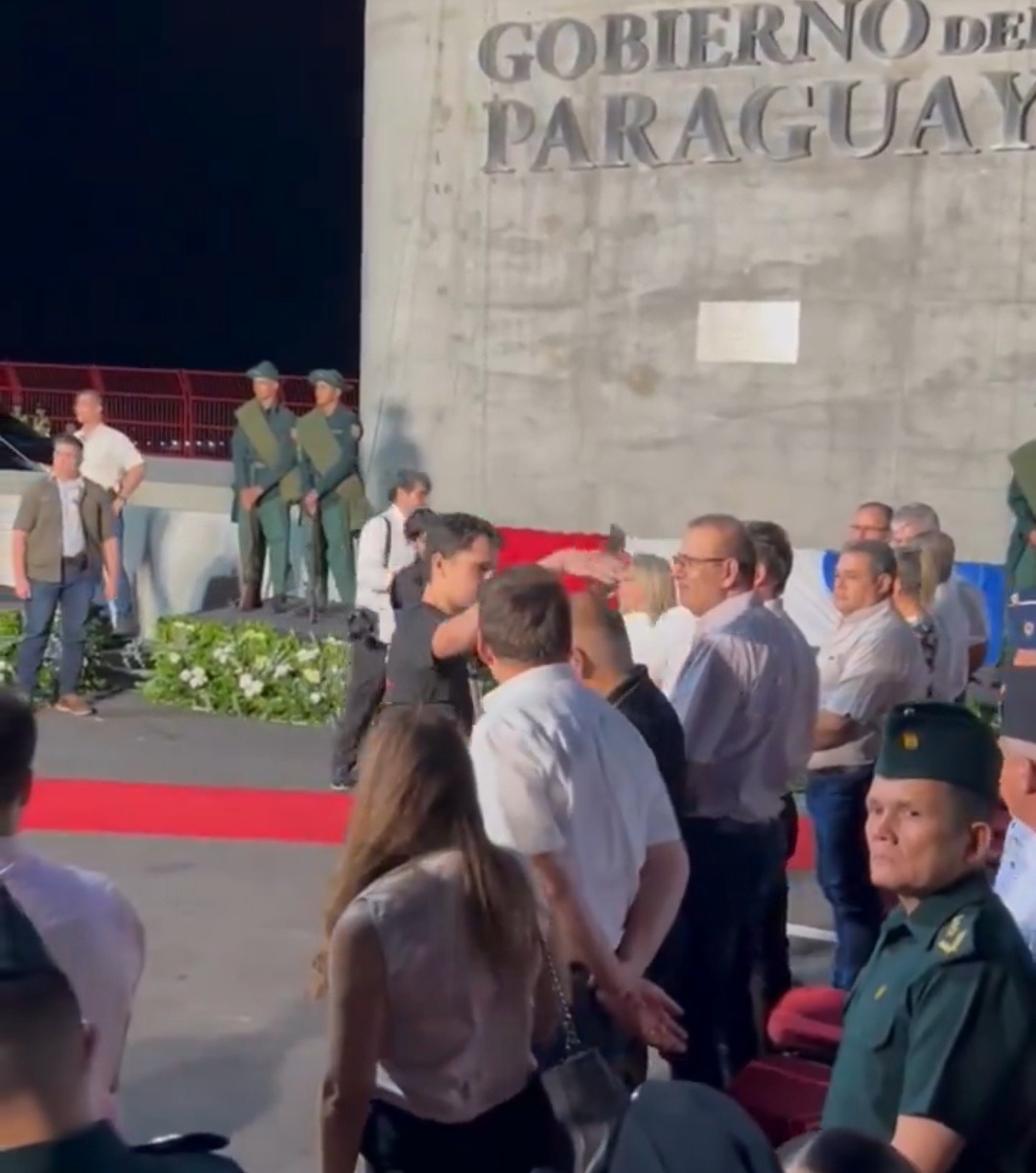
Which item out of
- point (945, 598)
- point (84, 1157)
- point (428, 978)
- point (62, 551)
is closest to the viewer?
point (84, 1157)

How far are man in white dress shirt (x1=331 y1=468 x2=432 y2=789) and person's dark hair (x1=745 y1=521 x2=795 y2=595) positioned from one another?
8.50 feet

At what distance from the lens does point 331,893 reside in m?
3.55

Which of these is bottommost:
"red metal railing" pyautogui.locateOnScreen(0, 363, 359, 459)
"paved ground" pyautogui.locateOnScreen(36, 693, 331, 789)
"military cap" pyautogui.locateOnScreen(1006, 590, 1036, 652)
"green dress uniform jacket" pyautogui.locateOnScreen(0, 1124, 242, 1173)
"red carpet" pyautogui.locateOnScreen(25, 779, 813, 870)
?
"red carpet" pyautogui.locateOnScreen(25, 779, 813, 870)

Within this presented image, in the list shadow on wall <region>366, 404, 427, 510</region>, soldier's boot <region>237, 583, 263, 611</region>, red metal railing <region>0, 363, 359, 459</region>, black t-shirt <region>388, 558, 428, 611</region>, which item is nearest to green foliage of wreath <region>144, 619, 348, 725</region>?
soldier's boot <region>237, 583, 263, 611</region>

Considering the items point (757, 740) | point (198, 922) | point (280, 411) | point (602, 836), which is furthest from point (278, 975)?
point (280, 411)

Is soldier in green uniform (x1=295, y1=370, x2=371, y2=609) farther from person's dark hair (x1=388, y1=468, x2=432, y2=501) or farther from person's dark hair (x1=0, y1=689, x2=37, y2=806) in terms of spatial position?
person's dark hair (x1=0, y1=689, x2=37, y2=806)

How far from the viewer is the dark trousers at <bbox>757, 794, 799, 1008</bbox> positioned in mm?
5891

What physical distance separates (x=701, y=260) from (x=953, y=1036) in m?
12.5

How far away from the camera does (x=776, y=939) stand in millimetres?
6066

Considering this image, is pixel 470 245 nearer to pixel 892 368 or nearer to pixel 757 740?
pixel 892 368

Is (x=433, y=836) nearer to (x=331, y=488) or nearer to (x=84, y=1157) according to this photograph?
(x=84, y=1157)

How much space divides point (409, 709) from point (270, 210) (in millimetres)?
40052

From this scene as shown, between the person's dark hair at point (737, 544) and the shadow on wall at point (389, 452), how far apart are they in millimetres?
9897

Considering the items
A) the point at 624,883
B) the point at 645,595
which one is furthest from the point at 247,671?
the point at 624,883
